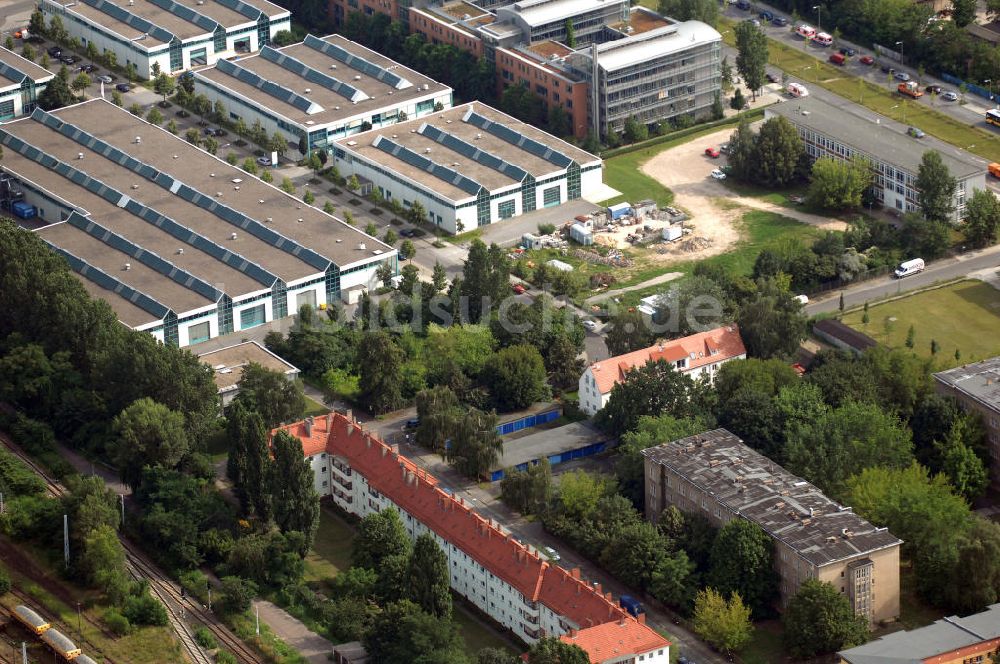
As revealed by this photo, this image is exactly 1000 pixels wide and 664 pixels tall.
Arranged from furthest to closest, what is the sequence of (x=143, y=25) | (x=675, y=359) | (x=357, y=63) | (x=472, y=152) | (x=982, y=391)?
(x=143, y=25)
(x=357, y=63)
(x=472, y=152)
(x=675, y=359)
(x=982, y=391)

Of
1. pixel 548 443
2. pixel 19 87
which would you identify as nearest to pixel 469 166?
pixel 548 443

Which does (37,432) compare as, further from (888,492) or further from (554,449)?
(888,492)

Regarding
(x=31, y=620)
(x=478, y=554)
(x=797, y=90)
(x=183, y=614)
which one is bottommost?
(x=183, y=614)

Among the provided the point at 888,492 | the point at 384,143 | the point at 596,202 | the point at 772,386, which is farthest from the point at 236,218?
the point at 888,492

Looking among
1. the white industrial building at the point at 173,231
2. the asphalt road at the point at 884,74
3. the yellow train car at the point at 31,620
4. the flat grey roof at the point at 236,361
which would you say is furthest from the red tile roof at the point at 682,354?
the asphalt road at the point at 884,74

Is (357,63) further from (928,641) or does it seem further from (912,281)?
(928,641)

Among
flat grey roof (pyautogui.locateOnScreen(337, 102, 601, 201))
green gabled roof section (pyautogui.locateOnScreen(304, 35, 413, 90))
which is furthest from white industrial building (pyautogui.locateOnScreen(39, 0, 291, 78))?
flat grey roof (pyautogui.locateOnScreen(337, 102, 601, 201))
